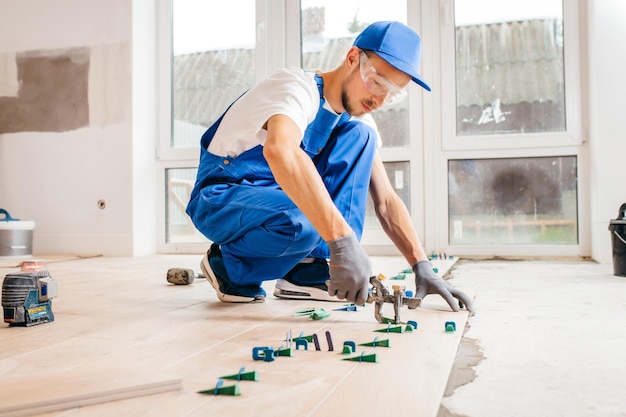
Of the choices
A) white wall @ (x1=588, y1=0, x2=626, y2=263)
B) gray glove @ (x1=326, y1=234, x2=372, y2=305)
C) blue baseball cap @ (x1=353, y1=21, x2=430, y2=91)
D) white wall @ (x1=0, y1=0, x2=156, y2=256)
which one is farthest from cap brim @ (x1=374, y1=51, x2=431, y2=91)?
white wall @ (x1=0, y1=0, x2=156, y2=256)

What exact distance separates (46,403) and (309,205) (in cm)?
72

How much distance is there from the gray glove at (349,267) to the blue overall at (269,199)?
0.28m

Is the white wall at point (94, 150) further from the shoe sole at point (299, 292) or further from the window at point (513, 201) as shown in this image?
the shoe sole at point (299, 292)

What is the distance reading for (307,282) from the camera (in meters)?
1.98

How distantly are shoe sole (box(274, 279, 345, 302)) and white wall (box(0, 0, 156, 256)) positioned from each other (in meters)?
2.43

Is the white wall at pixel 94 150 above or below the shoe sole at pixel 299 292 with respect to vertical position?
above

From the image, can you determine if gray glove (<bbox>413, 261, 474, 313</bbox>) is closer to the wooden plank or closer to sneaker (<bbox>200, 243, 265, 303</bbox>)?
sneaker (<bbox>200, 243, 265, 303</bbox>)

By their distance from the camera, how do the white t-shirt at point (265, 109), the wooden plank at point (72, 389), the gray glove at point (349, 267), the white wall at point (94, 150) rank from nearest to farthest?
the wooden plank at point (72, 389) → the gray glove at point (349, 267) → the white t-shirt at point (265, 109) → the white wall at point (94, 150)

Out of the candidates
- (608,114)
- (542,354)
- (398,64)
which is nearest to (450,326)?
(542,354)

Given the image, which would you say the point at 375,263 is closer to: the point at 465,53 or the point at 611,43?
the point at 465,53

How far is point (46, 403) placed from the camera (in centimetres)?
85

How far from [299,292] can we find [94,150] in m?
2.90

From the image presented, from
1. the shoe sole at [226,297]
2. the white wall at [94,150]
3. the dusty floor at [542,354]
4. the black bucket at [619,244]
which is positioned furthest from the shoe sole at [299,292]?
the white wall at [94,150]

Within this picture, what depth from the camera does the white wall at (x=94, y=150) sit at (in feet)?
13.8
